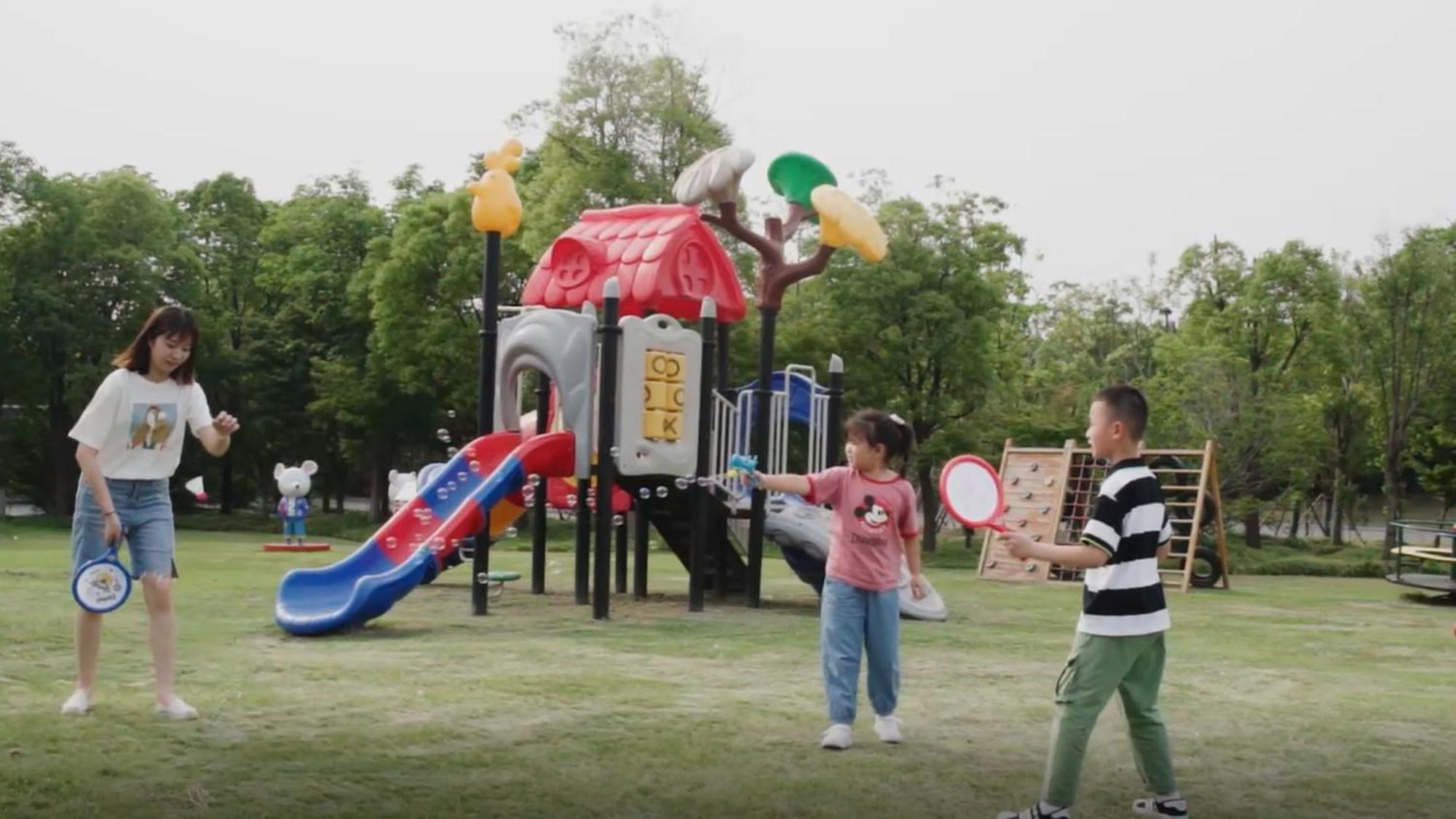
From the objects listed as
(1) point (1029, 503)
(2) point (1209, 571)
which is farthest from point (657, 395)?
(2) point (1209, 571)

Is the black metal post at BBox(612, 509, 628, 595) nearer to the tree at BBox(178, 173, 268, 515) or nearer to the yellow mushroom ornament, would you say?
the yellow mushroom ornament

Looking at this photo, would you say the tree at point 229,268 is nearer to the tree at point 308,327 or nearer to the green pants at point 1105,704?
the tree at point 308,327

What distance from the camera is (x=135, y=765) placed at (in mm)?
5168

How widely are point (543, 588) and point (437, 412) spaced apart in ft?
A: 73.7

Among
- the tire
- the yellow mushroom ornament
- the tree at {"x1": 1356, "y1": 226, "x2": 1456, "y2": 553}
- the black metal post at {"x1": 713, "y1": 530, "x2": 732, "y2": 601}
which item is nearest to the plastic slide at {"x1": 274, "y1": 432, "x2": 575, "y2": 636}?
the black metal post at {"x1": 713, "y1": 530, "x2": 732, "y2": 601}

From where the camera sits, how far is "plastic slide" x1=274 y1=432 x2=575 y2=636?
10492 mm

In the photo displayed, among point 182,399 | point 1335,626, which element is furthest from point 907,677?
point 1335,626

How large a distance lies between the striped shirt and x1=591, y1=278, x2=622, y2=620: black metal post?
711 cm

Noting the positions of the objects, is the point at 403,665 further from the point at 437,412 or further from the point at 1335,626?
the point at 437,412

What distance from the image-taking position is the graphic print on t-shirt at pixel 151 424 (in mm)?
6035

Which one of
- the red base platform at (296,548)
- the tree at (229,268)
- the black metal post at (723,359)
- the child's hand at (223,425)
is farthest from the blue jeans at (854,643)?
the tree at (229,268)

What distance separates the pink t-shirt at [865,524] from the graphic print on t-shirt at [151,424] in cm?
282

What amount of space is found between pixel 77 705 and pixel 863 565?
3.51 m

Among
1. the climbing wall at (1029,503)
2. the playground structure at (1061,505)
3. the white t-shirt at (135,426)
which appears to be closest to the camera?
the white t-shirt at (135,426)
